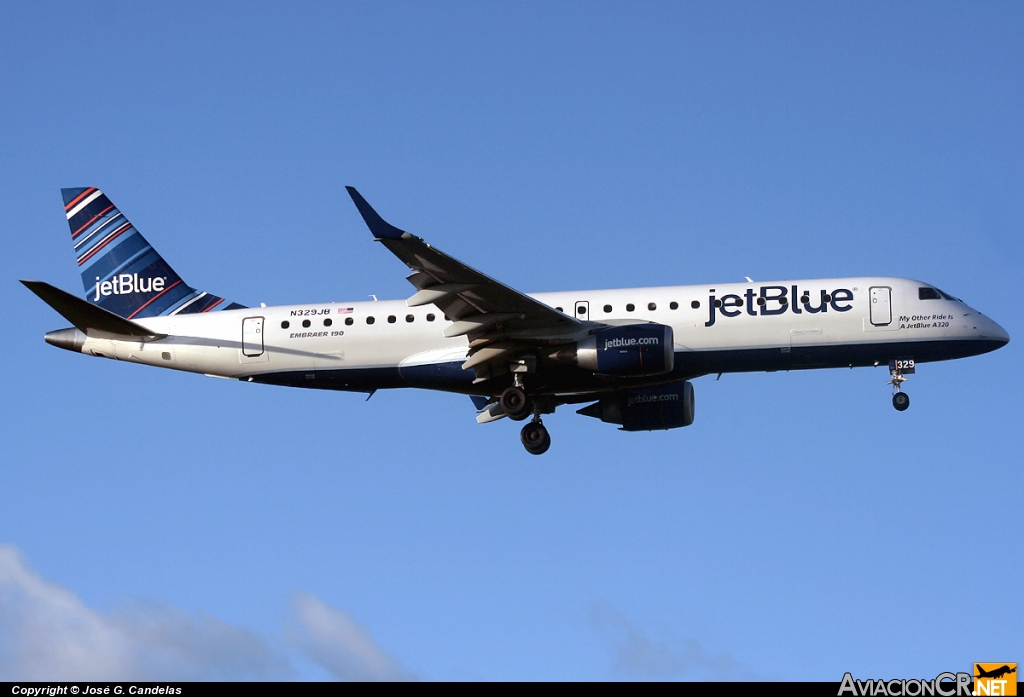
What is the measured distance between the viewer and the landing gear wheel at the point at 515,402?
39.9 metres

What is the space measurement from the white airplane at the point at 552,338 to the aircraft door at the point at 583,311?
4 centimetres

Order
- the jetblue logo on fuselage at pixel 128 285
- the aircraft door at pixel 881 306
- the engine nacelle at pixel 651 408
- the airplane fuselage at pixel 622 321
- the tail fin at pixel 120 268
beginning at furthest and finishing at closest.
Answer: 1. the jetblue logo on fuselage at pixel 128 285
2. the tail fin at pixel 120 268
3. the engine nacelle at pixel 651 408
4. the aircraft door at pixel 881 306
5. the airplane fuselage at pixel 622 321

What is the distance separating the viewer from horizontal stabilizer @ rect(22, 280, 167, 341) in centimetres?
3806

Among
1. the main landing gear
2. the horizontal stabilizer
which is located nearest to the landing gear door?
the horizontal stabilizer

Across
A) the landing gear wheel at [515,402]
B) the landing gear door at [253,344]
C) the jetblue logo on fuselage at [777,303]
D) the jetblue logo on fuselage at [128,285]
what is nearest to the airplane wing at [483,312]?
the landing gear wheel at [515,402]

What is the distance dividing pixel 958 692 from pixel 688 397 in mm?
17451

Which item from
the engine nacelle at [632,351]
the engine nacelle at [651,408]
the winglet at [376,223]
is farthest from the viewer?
the engine nacelle at [651,408]

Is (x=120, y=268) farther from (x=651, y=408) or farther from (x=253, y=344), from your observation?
(x=651, y=408)

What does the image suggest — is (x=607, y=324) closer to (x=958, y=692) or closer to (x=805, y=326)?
(x=805, y=326)

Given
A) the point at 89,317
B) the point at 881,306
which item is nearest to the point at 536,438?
the point at 881,306

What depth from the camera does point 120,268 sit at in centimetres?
4503

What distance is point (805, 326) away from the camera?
39.0 metres

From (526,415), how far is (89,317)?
13197 millimetres

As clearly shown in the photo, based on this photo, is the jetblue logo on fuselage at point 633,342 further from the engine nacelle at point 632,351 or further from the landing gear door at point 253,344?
the landing gear door at point 253,344
